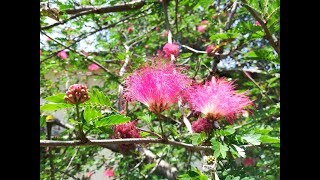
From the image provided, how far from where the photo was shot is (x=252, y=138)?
1418mm

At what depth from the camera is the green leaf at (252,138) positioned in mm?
1400

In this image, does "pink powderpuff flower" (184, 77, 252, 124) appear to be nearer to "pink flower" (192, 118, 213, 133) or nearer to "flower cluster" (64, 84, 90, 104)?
"pink flower" (192, 118, 213, 133)

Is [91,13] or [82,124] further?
[91,13]

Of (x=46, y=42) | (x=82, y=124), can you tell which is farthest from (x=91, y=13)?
(x=82, y=124)

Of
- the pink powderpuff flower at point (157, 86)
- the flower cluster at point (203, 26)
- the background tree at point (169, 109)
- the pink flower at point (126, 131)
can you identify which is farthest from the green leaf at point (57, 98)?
the flower cluster at point (203, 26)

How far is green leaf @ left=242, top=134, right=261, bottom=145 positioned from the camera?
1400 millimetres

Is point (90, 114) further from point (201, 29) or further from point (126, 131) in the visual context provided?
point (201, 29)

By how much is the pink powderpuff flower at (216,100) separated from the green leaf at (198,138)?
0.09 meters

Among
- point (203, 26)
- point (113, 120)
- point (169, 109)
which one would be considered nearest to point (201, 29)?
point (203, 26)

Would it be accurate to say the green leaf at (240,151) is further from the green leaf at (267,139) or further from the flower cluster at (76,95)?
the flower cluster at (76,95)

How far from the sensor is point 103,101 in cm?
135
